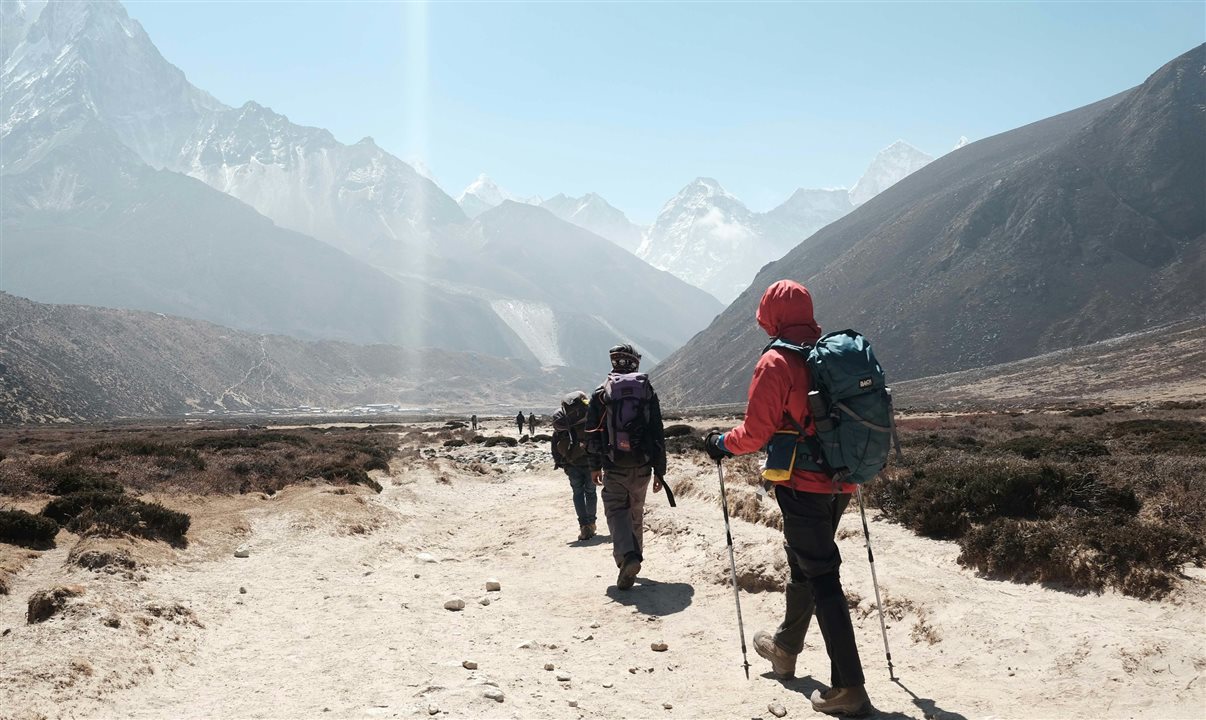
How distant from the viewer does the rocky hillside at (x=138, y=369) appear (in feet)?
330

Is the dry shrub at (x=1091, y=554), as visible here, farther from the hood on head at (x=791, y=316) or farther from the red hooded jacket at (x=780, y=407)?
the hood on head at (x=791, y=316)

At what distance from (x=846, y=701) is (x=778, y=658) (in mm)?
813

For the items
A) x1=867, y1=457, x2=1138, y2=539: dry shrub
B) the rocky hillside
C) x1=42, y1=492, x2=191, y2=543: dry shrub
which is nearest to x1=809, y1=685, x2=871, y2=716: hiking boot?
x1=867, y1=457, x2=1138, y2=539: dry shrub

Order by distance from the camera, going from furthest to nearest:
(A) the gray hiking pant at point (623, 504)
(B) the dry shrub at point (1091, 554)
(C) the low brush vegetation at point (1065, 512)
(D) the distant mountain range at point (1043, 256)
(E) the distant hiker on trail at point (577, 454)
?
(D) the distant mountain range at point (1043, 256) → (E) the distant hiker on trail at point (577, 454) → (A) the gray hiking pant at point (623, 504) → (C) the low brush vegetation at point (1065, 512) → (B) the dry shrub at point (1091, 554)

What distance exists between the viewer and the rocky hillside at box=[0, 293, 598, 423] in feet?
330

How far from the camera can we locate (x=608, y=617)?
798 cm

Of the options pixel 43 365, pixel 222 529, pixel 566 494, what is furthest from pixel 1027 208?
pixel 43 365

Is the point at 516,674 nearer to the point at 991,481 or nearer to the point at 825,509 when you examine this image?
the point at 825,509

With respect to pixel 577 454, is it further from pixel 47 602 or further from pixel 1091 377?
pixel 1091 377

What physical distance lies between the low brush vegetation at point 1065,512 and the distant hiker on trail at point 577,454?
494 centimetres

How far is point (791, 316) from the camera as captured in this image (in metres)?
5.43

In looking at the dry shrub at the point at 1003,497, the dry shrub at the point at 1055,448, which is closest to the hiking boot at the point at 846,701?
the dry shrub at the point at 1003,497

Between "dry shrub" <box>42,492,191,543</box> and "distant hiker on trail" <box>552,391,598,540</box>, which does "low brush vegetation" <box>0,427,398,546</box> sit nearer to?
"dry shrub" <box>42,492,191,543</box>

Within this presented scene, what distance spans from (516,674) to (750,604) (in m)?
3.01
